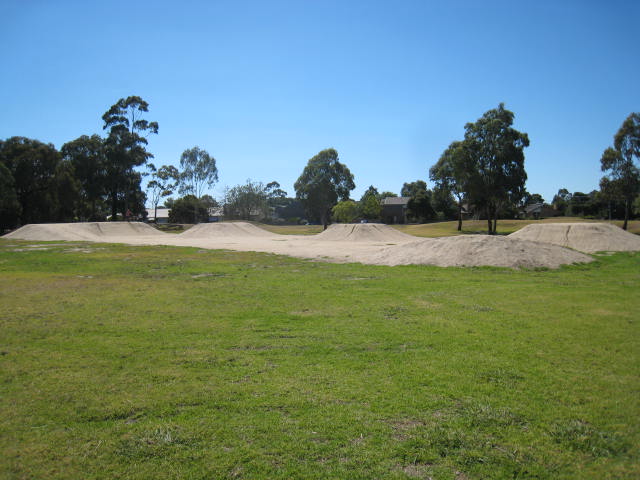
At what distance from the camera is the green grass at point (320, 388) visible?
362 cm

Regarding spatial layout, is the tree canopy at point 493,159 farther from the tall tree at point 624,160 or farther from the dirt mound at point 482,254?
the dirt mound at point 482,254

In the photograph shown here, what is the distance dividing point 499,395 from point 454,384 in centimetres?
51

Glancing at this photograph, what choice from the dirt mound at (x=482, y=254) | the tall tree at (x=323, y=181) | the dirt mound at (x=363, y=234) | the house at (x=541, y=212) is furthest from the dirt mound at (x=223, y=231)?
the house at (x=541, y=212)

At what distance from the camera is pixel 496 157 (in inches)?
1971

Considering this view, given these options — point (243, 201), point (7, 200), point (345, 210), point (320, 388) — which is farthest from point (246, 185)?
point (320, 388)

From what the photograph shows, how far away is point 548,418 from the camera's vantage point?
4.26 meters

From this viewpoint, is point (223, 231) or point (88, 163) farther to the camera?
point (88, 163)

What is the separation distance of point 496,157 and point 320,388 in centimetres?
5101

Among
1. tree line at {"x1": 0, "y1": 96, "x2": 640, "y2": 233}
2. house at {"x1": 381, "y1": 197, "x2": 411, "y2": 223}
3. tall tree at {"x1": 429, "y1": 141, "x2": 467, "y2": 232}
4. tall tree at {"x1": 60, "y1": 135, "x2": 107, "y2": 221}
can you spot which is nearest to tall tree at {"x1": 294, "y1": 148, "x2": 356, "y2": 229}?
tree line at {"x1": 0, "y1": 96, "x2": 640, "y2": 233}

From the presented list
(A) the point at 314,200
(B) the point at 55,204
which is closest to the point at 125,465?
(B) the point at 55,204

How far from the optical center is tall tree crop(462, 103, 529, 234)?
50.1 meters

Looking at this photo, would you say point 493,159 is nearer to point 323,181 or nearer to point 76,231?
point 323,181

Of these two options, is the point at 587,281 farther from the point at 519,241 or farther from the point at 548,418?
the point at 548,418

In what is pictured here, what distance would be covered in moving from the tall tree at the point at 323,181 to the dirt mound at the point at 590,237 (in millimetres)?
47227
